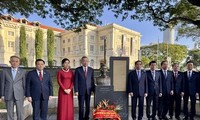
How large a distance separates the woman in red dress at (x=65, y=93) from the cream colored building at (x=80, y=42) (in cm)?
4311

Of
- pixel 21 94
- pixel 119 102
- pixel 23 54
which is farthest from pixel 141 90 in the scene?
pixel 23 54

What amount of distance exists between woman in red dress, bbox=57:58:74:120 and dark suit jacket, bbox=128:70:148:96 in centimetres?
163

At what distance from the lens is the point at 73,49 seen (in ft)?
206

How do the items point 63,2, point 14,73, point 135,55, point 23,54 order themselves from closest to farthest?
point 14,73, point 63,2, point 23,54, point 135,55

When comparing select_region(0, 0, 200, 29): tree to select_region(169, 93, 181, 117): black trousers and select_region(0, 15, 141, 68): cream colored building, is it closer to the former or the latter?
select_region(169, 93, 181, 117): black trousers

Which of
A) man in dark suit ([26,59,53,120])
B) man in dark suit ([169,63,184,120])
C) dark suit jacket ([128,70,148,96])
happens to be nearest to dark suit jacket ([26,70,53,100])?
man in dark suit ([26,59,53,120])

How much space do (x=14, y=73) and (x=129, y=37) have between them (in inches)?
2188

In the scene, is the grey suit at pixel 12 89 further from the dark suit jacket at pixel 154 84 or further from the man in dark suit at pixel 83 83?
the dark suit jacket at pixel 154 84

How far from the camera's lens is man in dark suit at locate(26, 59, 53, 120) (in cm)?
595

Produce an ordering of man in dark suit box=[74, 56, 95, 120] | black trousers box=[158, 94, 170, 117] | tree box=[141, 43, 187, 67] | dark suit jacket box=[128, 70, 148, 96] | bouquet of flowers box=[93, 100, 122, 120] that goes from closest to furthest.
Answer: bouquet of flowers box=[93, 100, 122, 120] → man in dark suit box=[74, 56, 95, 120] → dark suit jacket box=[128, 70, 148, 96] → black trousers box=[158, 94, 170, 117] → tree box=[141, 43, 187, 67]

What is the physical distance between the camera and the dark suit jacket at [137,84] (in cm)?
673

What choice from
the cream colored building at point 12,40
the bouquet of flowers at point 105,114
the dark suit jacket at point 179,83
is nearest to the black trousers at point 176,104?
the dark suit jacket at point 179,83

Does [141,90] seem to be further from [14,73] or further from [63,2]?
[63,2]

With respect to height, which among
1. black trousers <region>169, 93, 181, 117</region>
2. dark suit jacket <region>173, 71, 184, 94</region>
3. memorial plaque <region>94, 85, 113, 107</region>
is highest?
dark suit jacket <region>173, 71, 184, 94</region>
